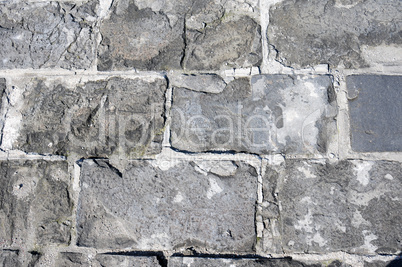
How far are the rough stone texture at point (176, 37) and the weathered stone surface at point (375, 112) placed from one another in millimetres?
574

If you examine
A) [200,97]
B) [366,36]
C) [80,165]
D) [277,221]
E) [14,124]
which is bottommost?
[277,221]

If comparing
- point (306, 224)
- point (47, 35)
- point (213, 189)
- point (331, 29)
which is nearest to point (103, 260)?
point (213, 189)

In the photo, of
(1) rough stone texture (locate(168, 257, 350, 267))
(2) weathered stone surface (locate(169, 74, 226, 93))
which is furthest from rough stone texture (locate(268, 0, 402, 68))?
(1) rough stone texture (locate(168, 257, 350, 267))

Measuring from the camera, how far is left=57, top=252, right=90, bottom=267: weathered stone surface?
165 cm

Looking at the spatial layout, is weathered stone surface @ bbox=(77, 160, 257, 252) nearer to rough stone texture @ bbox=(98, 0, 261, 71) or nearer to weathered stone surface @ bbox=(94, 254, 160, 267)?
weathered stone surface @ bbox=(94, 254, 160, 267)

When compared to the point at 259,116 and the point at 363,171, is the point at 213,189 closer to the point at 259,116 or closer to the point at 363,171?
the point at 259,116

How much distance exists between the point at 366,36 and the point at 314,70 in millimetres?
372

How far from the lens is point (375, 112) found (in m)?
1.70

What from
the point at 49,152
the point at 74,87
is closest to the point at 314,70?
the point at 74,87

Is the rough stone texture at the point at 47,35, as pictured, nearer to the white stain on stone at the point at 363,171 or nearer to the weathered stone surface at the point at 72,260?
the weathered stone surface at the point at 72,260

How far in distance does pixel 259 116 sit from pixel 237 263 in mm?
755


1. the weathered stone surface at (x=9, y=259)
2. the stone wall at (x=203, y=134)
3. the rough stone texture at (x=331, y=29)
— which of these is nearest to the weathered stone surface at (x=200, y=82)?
the stone wall at (x=203, y=134)

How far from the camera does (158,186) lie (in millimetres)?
1662

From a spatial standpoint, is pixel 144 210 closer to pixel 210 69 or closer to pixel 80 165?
pixel 80 165
